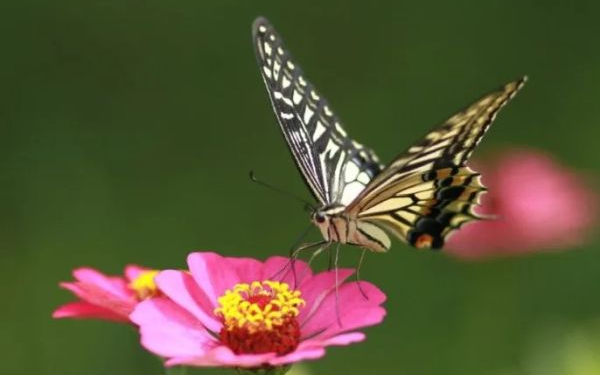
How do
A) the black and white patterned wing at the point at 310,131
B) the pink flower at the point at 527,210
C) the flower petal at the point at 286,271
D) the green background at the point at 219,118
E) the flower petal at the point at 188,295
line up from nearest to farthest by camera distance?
the flower petal at the point at 188,295, the flower petal at the point at 286,271, the black and white patterned wing at the point at 310,131, the pink flower at the point at 527,210, the green background at the point at 219,118

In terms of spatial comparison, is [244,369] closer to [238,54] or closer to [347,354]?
[347,354]

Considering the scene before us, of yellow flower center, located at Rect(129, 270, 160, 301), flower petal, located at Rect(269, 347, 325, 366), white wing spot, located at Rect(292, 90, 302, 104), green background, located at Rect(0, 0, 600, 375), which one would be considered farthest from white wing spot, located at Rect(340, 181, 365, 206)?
green background, located at Rect(0, 0, 600, 375)

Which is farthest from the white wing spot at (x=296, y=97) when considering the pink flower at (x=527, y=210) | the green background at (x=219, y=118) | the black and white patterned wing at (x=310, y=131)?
the green background at (x=219, y=118)

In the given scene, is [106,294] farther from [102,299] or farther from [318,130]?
[318,130]

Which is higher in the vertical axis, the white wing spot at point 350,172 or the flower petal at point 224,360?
the white wing spot at point 350,172

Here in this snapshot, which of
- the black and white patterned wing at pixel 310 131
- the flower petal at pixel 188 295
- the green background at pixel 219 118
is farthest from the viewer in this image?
the green background at pixel 219 118

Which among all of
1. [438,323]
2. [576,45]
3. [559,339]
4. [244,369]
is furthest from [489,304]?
[576,45]

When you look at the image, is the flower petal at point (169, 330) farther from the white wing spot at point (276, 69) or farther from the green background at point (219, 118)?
the green background at point (219, 118)
